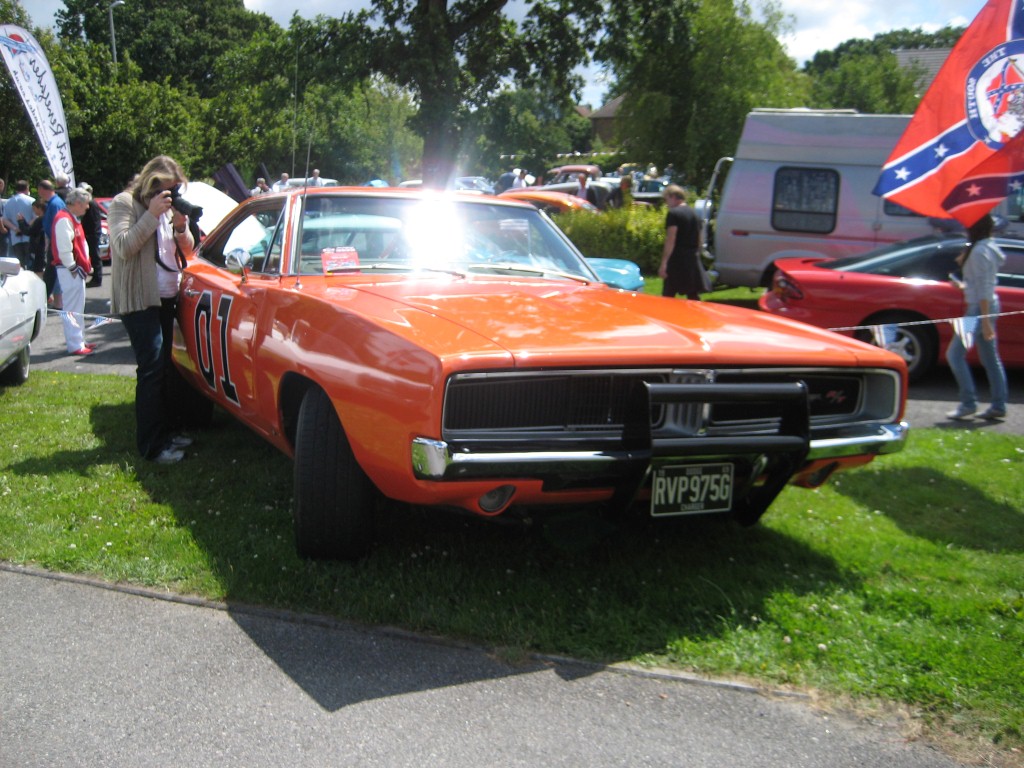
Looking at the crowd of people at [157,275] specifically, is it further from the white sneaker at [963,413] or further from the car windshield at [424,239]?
the car windshield at [424,239]

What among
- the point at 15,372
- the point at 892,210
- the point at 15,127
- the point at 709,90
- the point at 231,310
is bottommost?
the point at 15,372

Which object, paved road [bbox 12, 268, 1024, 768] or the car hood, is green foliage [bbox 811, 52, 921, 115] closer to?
the car hood

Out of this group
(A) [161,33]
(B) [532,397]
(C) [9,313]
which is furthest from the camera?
(A) [161,33]

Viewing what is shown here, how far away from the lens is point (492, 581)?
3715 millimetres

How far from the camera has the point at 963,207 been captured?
18.9 ft

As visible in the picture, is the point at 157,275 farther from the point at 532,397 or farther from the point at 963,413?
the point at 963,413


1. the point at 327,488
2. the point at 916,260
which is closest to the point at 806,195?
the point at 916,260

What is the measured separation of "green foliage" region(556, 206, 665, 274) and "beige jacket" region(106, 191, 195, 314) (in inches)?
428

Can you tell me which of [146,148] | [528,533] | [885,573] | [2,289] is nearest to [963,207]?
[885,573]

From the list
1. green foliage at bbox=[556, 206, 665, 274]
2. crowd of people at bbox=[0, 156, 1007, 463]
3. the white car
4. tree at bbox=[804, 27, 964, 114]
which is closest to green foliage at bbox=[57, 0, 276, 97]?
tree at bbox=[804, 27, 964, 114]

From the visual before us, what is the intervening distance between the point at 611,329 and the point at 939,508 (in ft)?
7.60

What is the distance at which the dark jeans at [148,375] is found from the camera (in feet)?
17.1

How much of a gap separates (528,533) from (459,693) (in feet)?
4.61

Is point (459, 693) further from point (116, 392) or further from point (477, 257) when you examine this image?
point (116, 392)
